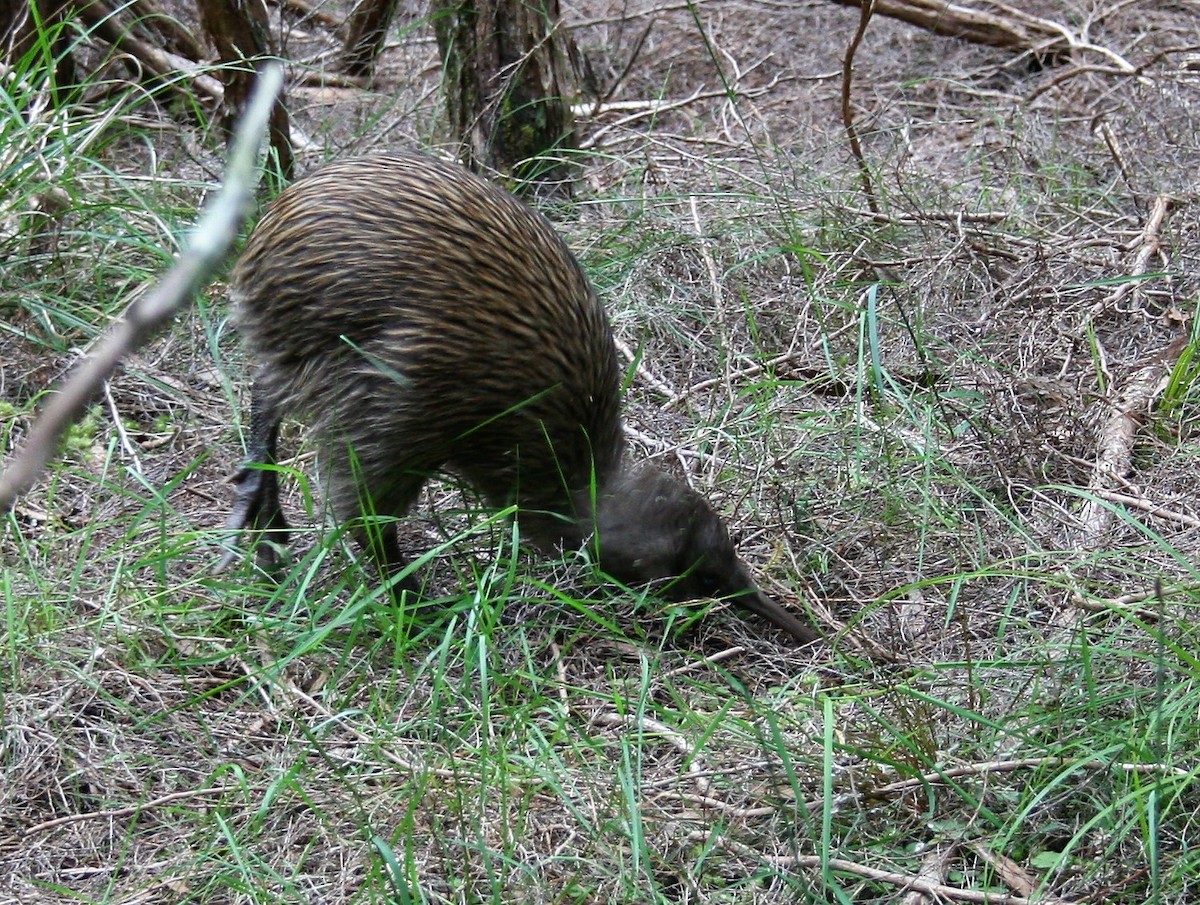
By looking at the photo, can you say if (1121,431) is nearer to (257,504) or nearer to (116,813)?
(257,504)

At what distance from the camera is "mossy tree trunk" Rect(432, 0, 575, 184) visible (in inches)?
199

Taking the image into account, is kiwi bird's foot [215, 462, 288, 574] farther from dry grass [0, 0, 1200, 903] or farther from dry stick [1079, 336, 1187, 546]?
dry stick [1079, 336, 1187, 546]

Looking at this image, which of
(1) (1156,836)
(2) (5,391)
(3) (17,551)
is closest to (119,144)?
(2) (5,391)

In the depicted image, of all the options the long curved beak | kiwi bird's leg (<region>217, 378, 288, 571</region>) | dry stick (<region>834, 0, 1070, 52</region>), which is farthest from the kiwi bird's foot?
dry stick (<region>834, 0, 1070, 52</region>)

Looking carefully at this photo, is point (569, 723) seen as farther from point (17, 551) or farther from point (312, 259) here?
point (17, 551)

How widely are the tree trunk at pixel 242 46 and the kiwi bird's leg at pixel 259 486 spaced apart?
1441 millimetres

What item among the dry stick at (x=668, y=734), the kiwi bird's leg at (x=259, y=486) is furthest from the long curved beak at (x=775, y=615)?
the kiwi bird's leg at (x=259, y=486)

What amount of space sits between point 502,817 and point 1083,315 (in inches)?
107

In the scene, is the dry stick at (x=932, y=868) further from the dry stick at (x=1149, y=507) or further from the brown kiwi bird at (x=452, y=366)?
the dry stick at (x=1149, y=507)

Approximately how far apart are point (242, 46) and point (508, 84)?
0.95 metres

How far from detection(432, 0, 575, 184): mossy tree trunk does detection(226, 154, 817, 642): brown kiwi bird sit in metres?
1.65

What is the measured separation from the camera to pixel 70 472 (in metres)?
3.86

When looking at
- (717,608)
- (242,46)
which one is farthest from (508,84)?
(717,608)

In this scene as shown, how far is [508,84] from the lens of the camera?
510cm
